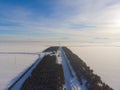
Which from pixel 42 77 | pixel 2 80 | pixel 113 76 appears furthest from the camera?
pixel 113 76

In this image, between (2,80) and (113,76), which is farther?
(113,76)

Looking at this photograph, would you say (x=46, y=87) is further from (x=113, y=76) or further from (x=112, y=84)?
(x=113, y=76)

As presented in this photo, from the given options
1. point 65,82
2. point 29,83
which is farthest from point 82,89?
point 29,83

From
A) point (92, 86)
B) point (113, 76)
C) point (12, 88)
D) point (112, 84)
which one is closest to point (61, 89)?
point (92, 86)

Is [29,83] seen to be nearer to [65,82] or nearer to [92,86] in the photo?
[65,82]

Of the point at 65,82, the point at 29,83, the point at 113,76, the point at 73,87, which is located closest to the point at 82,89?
the point at 73,87

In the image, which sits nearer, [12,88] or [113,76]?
[12,88]

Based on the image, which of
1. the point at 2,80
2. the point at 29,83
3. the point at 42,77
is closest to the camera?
the point at 29,83

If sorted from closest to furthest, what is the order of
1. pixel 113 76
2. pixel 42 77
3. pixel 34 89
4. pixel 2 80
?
1. pixel 34 89
2. pixel 2 80
3. pixel 42 77
4. pixel 113 76

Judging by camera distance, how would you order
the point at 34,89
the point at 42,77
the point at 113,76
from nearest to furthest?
the point at 34,89
the point at 42,77
the point at 113,76
